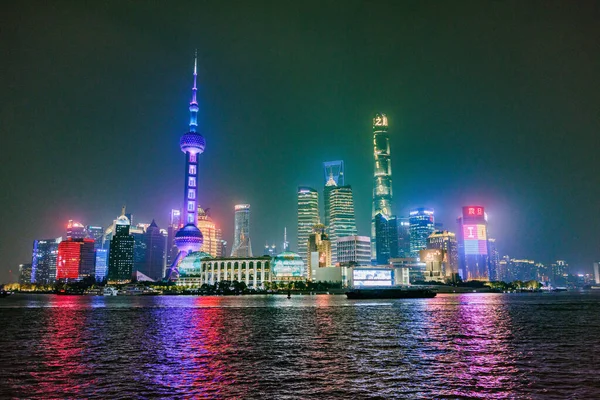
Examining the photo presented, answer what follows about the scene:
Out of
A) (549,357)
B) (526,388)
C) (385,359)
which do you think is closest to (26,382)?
(385,359)

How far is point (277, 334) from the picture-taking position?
70.4 meters

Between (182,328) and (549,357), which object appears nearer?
(549,357)

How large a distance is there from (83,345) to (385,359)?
34640 millimetres

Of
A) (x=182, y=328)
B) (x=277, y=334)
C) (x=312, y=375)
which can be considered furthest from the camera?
(x=182, y=328)

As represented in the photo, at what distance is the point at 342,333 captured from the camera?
2778 inches

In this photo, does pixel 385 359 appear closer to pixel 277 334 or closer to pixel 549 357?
pixel 549 357

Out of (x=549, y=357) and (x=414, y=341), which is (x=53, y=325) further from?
(x=549, y=357)

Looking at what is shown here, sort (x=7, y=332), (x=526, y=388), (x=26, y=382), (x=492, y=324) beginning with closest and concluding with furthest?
(x=526, y=388)
(x=26, y=382)
(x=7, y=332)
(x=492, y=324)

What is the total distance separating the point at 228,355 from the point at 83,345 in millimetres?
19523

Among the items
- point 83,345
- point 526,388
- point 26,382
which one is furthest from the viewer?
point 83,345

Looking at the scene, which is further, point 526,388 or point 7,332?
point 7,332

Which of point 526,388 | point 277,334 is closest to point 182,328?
point 277,334

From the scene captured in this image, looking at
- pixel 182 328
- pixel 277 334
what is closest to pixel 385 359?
pixel 277 334

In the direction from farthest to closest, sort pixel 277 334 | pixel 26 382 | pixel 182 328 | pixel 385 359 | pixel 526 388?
pixel 182 328 → pixel 277 334 → pixel 385 359 → pixel 26 382 → pixel 526 388
